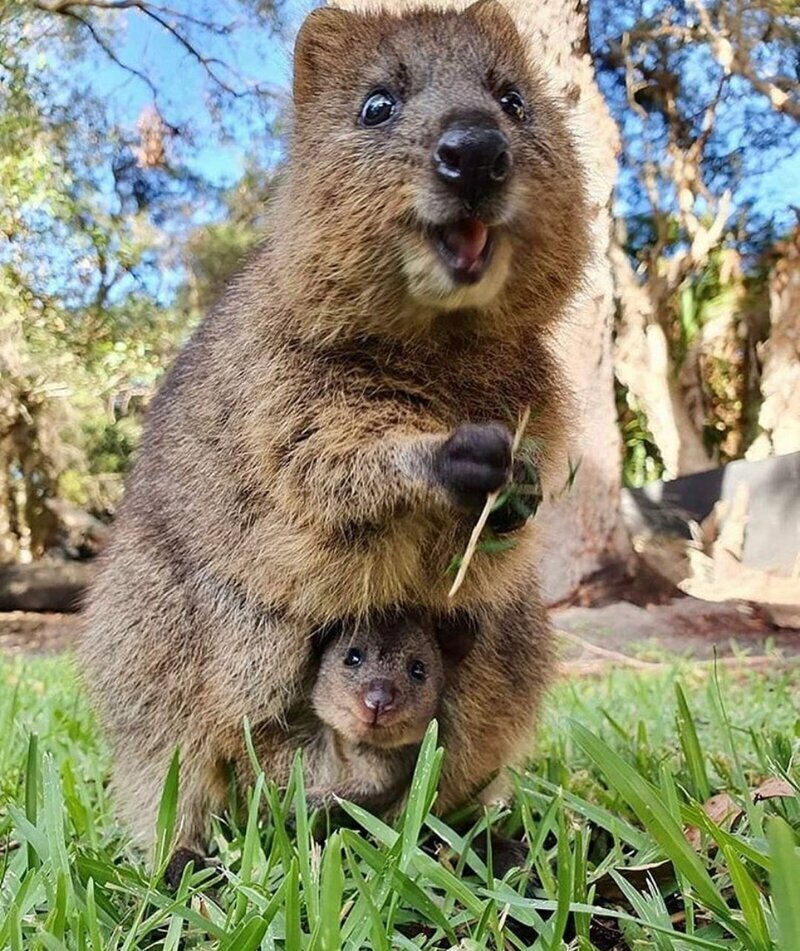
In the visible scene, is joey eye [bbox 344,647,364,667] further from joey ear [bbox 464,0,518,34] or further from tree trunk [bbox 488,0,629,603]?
tree trunk [bbox 488,0,629,603]

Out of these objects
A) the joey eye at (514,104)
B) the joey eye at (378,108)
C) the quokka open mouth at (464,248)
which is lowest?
the quokka open mouth at (464,248)

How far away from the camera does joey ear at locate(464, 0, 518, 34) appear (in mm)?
2912

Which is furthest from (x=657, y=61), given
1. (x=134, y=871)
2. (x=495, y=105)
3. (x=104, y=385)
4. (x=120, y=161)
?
(x=134, y=871)

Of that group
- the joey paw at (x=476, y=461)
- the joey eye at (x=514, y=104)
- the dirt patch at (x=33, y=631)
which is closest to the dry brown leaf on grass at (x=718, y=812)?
the joey paw at (x=476, y=461)

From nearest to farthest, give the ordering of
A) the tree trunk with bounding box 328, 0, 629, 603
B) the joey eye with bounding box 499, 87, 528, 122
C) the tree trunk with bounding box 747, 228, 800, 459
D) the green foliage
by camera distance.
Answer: the joey eye with bounding box 499, 87, 528, 122
the tree trunk with bounding box 328, 0, 629, 603
the tree trunk with bounding box 747, 228, 800, 459
the green foliage

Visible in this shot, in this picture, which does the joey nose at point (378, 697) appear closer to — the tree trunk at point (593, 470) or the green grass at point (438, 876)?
the green grass at point (438, 876)

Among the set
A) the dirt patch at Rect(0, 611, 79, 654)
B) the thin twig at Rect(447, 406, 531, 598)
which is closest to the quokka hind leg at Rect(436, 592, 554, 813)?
the thin twig at Rect(447, 406, 531, 598)

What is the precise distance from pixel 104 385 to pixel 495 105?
10.8 m

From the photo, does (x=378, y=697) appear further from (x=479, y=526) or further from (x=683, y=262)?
(x=683, y=262)

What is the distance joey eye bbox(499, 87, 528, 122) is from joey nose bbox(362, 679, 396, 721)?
1525 millimetres

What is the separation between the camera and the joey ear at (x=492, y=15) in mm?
2912

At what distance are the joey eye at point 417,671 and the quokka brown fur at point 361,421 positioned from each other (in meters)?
0.15

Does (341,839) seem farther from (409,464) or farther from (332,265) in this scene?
(332,265)

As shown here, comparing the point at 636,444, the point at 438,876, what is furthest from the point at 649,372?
the point at 438,876
